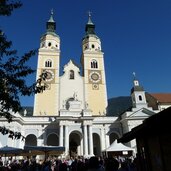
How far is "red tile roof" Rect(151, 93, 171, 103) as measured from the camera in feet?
161

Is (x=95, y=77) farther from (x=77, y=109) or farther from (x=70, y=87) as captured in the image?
(x=77, y=109)

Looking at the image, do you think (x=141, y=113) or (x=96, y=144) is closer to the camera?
(x=141, y=113)

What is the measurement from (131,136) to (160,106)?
140ft

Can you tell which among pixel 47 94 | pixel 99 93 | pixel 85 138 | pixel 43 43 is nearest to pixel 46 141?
pixel 85 138

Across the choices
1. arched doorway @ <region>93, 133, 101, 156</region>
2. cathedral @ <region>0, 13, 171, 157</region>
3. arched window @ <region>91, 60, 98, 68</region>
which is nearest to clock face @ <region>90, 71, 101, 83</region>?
cathedral @ <region>0, 13, 171, 157</region>

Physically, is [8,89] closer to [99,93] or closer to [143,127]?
[143,127]

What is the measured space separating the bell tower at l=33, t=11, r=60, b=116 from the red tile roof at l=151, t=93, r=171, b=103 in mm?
24681

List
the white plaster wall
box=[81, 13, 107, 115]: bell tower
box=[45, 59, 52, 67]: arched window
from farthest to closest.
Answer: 1. box=[45, 59, 52, 67]: arched window
2. box=[81, 13, 107, 115]: bell tower
3. the white plaster wall

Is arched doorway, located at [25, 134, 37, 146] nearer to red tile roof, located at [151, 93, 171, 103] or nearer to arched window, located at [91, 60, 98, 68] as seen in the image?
arched window, located at [91, 60, 98, 68]

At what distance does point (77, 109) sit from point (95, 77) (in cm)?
1128

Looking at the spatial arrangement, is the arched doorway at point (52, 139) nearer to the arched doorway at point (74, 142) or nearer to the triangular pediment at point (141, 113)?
the arched doorway at point (74, 142)

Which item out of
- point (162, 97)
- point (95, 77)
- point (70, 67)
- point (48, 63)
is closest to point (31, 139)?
point (48, 63)

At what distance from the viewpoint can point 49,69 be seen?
47.8 metres

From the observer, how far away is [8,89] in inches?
273
